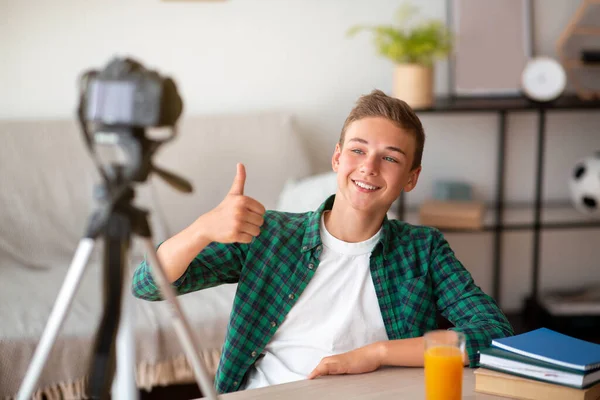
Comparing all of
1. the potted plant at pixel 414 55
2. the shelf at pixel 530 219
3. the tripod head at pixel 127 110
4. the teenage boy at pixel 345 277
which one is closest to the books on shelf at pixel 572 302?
the shelf at pixel 530 219

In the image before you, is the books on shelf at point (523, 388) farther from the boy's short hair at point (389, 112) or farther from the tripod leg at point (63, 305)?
the tripod leg at point (63, 305)

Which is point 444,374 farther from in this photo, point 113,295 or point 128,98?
point 128,98

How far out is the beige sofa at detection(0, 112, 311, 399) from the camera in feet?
7.09

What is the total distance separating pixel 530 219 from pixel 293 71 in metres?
1.20

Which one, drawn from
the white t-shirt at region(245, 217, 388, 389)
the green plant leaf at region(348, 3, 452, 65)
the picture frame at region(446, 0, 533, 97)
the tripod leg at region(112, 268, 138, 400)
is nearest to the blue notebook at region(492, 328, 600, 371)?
the white t-shirt at region(245, 217, 388, 389)

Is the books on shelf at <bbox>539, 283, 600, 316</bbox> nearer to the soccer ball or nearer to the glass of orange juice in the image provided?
the soccer ball

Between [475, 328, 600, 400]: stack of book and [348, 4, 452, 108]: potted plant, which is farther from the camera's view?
[348, 4, 452, 108]: potted plant

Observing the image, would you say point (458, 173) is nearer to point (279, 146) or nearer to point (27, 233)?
point (279, 146)

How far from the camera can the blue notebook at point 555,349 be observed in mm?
1161

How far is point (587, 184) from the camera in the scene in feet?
10.3

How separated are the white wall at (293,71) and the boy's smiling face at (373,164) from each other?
1465 mm

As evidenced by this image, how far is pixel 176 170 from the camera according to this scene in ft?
9.31

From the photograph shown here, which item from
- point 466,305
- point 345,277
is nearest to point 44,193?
point 345,277

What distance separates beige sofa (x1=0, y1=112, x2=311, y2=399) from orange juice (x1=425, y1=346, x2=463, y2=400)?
127 cm
